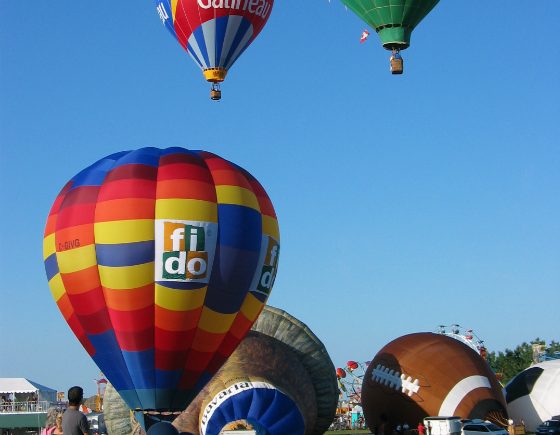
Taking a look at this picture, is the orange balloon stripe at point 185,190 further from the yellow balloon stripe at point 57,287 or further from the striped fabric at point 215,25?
the striped fabric at point 215,25

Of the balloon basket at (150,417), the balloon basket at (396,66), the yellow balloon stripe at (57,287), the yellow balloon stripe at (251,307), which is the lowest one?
the balloon basket at (150,417)

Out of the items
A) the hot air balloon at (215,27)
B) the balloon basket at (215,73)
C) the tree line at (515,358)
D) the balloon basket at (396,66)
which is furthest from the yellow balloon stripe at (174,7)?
the tree line at (515,358)

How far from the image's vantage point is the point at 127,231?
56.9 feet

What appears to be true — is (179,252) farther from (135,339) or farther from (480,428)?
(480,428)

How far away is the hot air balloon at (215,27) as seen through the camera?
94.2 ft

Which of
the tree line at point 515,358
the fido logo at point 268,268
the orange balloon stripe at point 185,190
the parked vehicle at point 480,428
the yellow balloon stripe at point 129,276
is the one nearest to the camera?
the yellow balloon stripe at point 129,276

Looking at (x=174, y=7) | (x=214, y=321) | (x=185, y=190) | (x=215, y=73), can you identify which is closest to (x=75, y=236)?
(x=185, y=190)

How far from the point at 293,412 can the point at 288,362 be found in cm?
212

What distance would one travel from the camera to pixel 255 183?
19219 millimetres

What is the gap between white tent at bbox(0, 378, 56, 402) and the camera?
1645 inches

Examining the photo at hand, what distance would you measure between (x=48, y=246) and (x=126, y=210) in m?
1.97

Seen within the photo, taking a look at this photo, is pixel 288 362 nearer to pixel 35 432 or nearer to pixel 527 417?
pixel 527 417

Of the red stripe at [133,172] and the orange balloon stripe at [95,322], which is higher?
the red stripe at [133,172]

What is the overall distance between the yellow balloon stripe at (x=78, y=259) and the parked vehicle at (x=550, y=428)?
1207cm
